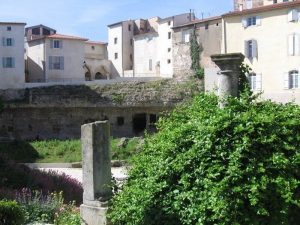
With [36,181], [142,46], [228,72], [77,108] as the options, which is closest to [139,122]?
[77,108]

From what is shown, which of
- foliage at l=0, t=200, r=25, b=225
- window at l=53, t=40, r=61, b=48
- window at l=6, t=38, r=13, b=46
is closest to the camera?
foliage at l=0, t=200, r=25, b=225

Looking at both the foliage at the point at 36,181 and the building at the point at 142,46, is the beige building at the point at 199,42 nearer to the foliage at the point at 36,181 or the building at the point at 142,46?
the building at the point at 142,46

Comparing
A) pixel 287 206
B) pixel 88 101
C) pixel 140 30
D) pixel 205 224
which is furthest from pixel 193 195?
pixel 140 30

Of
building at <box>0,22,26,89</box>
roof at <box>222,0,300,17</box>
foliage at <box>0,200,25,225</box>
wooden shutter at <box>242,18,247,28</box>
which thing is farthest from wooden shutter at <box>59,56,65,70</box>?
foliage at <box>0,200,25,225</box>

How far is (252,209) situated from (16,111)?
46232mm

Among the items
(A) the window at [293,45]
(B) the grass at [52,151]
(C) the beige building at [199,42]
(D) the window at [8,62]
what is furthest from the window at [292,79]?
(D) the window at [8,62]

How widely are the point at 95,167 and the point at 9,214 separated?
1.97m

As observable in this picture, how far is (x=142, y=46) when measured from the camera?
238 ft

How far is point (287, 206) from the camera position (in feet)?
25.8

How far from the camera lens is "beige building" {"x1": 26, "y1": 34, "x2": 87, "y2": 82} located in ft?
200

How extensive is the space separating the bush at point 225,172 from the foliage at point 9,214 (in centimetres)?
250

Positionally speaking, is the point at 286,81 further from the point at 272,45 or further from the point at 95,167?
the point at 95,167

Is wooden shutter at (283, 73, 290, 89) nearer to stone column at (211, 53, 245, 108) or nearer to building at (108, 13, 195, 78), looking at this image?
building at (108, 13, 195, 78)

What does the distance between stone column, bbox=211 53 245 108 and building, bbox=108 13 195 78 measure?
5653 cm
